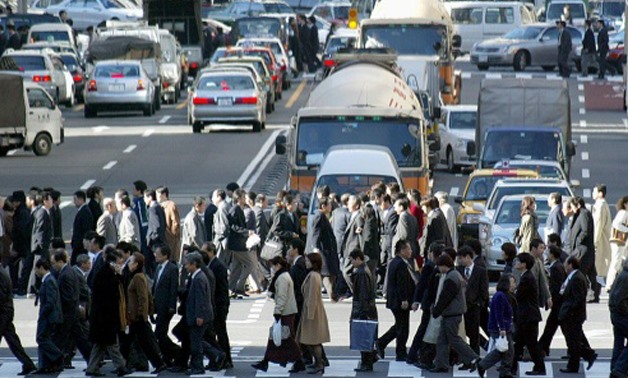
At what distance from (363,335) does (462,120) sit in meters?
23.5

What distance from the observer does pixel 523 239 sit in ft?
91.1

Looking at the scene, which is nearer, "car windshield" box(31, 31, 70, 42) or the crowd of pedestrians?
the crowd of pedestrians

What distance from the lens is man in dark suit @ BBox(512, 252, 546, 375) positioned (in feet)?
71.0

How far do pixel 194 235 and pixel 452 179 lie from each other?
1480cm

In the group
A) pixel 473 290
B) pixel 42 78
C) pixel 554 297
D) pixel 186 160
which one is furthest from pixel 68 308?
pixel 42 78

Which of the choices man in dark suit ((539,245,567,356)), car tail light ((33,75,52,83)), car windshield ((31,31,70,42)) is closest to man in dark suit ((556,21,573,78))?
→ car windshield ((31,31,70,42))

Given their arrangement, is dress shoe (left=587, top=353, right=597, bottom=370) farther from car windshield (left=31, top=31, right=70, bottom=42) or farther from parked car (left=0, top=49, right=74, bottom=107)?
car windshield (left=31, top=31, right=70, bottom=42)

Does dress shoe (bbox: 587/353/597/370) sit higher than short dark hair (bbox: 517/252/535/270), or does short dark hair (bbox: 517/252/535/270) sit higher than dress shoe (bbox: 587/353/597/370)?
short dark hair (bbox: 517/252/535/270)

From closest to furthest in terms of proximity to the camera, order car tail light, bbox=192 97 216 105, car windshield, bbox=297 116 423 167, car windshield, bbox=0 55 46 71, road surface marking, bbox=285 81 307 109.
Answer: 1. car windshield, bbox=297 116 423 167
2. car tail light, bbox=192 97 216 105
3. car windshield, bbox=0 55 46 71
4. road surface marking, bbox=285 81 307 109

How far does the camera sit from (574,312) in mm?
21797

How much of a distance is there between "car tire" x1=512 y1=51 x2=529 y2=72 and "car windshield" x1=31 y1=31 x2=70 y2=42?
46.2ft

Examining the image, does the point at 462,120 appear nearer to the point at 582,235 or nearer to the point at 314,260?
the point at 582,235

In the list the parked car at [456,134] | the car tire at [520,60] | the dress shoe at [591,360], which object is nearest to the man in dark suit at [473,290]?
the dress shoe at [591,360]

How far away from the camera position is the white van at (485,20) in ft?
229
